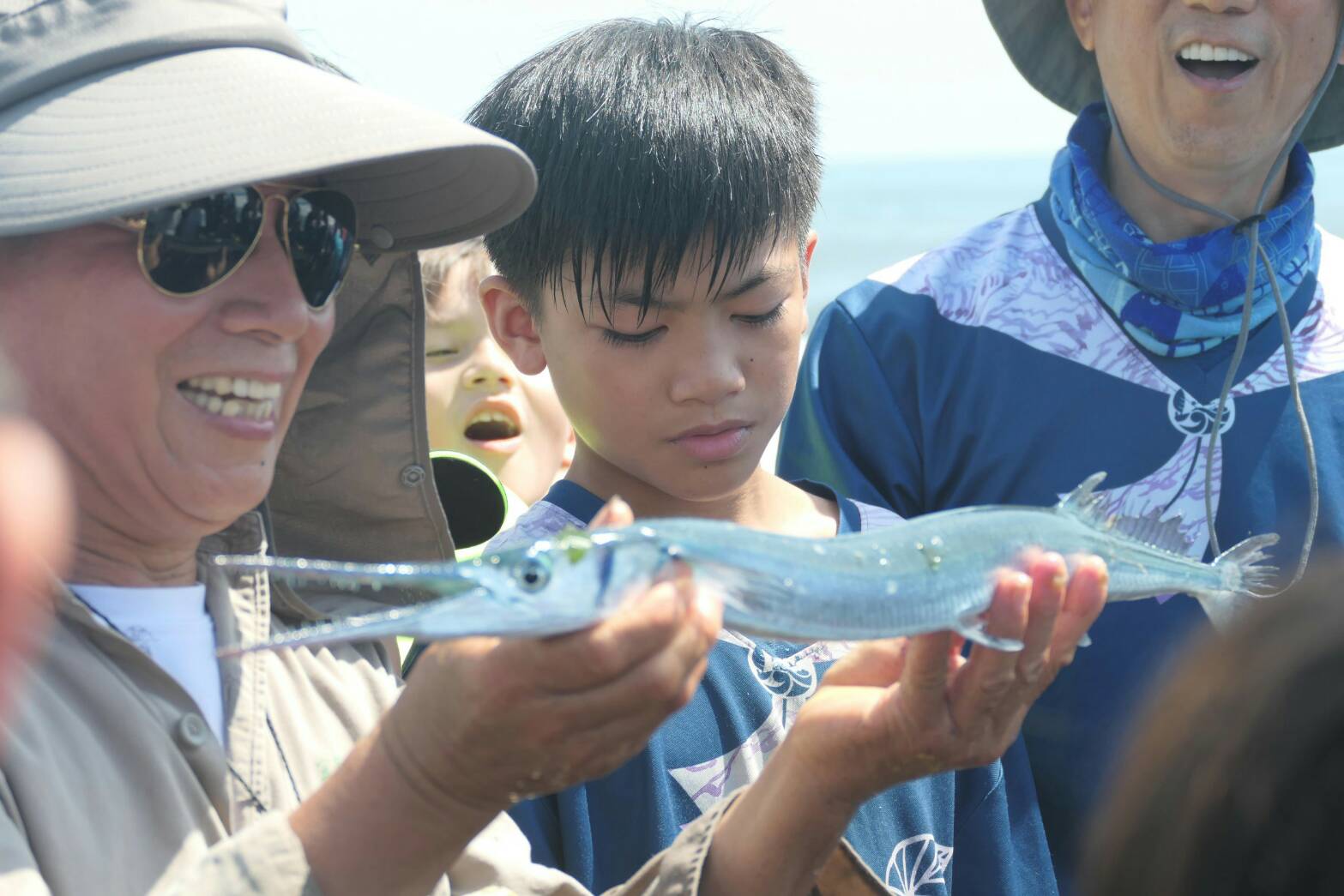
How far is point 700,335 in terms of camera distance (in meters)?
3.14

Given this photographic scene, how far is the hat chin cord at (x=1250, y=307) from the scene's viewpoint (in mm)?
3395

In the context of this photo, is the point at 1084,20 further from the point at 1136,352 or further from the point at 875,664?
the point at 875,664

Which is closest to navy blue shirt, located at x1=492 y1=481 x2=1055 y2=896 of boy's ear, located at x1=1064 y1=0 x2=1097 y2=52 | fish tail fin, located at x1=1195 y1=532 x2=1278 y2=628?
fish tail fin, located at x1=1195 y1=532 x2=1278 y2=628

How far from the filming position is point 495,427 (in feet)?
17.8

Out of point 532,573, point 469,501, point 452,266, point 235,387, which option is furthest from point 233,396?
point 452,266

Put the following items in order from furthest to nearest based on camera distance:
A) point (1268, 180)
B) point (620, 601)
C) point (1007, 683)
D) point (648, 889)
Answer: point (1268, 180), point (648, 889), point (1007, 683), point (620, 601)

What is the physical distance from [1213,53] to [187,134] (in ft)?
7.73

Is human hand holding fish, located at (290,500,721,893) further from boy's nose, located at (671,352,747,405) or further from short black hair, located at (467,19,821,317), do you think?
short black hair, located at (467,19,821,317)

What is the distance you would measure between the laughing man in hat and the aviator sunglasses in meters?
1.45

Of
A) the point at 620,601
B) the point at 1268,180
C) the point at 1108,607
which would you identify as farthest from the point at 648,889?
the point at 1268,180

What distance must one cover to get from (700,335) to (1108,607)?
1086mm

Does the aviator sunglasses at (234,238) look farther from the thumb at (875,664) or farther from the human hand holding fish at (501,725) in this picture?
the thumb at (875,664)

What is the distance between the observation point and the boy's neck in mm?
3320

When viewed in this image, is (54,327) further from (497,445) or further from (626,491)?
(497,445)
